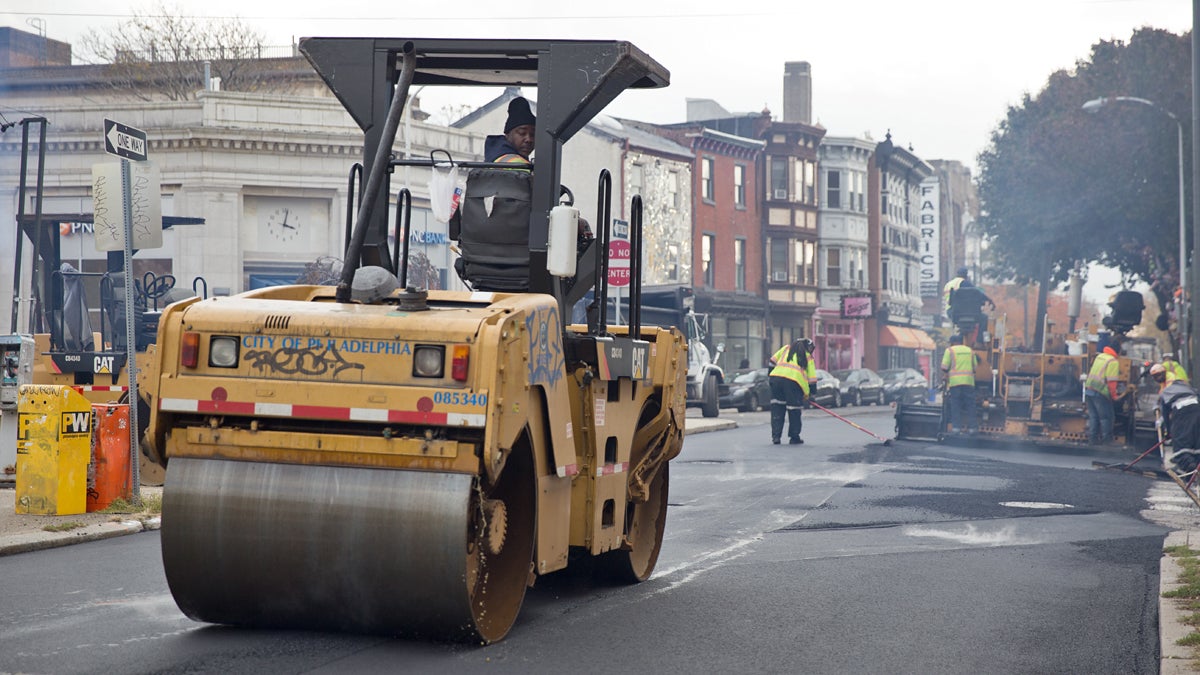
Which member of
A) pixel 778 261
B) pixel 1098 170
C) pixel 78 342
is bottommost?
pixel 78 342

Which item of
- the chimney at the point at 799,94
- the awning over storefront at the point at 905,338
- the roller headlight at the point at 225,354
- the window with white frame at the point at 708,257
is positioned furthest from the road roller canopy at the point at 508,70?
the awning over storefront at the point at 905,338

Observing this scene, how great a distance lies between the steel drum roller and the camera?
5762 mm

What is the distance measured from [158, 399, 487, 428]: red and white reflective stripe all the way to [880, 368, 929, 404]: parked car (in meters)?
41.5

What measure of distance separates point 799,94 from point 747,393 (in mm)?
32245

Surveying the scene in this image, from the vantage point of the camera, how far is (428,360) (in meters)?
5.84

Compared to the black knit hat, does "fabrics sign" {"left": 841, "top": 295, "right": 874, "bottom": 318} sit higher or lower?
higher

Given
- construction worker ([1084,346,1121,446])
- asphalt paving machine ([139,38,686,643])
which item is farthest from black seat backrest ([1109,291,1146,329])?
asphalt paving machine ([139,38,686,643])

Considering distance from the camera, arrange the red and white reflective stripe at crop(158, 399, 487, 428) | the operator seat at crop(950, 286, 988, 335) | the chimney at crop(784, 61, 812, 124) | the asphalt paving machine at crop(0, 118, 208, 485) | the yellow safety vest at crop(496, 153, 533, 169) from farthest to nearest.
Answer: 1. the chimney at crop(784, 61, 812, 124)
2. the operator seat at crop(950, 286, 988, 335)
3. the asphalt paving machine at crop(0, 118, 208, 485)
4. the yellow safety vest at crop(496, 153, 533, 169)
5. the red and white reflective stripe at crop(158, 399, 487, 428)

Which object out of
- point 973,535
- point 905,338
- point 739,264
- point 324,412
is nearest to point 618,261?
point 973,535

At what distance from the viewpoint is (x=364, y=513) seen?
19.0 ft

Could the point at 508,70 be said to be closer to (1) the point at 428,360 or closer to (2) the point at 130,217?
(1) the point at 428,360

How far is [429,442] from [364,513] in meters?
0.38

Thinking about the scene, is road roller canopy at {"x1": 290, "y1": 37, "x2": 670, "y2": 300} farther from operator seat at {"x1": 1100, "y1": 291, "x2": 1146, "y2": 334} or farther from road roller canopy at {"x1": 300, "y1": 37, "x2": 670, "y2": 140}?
operator seat at {"x1": 1100, "y1": 291, "x2": 1146, "y2": 334}

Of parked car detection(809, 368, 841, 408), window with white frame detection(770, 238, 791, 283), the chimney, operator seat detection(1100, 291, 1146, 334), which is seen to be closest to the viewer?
operator seat detection(1100, 291, 1146, 334)
